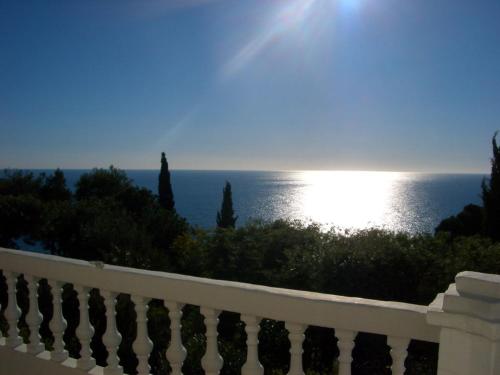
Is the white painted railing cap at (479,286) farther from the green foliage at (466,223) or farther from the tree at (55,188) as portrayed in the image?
the tree at (55,188)

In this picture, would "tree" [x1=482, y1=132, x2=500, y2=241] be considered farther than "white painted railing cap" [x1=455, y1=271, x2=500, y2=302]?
Yes

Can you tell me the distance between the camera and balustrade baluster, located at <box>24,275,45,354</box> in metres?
2.48

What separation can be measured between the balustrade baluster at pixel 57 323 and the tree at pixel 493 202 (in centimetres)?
1626

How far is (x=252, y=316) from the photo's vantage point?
1798mm

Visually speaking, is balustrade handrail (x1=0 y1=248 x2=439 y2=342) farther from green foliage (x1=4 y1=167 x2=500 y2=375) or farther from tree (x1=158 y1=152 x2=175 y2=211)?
tree (x1=158 y1=152 x2=175 y2=211)

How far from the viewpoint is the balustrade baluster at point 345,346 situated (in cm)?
162

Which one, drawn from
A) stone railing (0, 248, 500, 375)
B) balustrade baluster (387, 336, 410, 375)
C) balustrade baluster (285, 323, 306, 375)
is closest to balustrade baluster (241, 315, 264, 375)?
stone railing (0, 248, 500, 375)

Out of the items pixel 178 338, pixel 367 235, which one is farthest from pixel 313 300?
pixel 367 235

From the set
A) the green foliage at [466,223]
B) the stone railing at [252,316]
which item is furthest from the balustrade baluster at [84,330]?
the green foliage at [466,223]

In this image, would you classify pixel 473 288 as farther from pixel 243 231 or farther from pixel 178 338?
pixel 243 231

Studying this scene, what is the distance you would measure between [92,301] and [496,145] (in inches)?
642

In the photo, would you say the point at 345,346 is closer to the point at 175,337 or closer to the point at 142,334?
the point at 175,337

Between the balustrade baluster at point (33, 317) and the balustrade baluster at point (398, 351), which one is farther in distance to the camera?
the balustrade baluster at point (33, 317)

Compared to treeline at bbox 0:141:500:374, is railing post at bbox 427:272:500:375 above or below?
above
